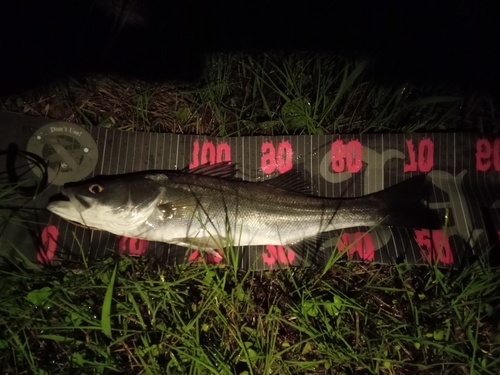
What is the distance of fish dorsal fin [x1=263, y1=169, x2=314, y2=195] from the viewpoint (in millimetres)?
2775

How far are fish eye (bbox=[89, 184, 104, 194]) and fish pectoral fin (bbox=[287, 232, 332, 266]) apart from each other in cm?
140

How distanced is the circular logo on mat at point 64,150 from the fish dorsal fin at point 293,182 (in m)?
1.37

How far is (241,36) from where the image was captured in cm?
306

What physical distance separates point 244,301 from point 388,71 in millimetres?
2112

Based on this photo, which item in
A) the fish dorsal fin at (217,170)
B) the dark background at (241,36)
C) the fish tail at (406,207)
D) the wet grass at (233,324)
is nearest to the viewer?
the wet grass at (233,324)

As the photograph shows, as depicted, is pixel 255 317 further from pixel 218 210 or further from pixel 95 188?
pixel 95 188

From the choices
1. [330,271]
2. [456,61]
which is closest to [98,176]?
[330,271]

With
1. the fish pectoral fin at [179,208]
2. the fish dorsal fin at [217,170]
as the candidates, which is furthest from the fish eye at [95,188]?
the fish dorsal fin at [217,170]

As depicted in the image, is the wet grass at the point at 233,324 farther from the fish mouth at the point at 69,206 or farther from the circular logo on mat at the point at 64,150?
the circular logo on mat at the point at 64,150

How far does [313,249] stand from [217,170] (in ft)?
3.03

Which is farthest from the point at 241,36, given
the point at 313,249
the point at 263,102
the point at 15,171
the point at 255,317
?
→ the point at 255,317

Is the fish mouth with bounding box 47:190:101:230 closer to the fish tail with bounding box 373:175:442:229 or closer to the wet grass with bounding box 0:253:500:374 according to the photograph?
the wet grass with bounding box 0:253:500:374

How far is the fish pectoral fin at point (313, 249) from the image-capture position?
2.65 meters

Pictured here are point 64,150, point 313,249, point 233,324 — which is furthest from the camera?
point 64,150
